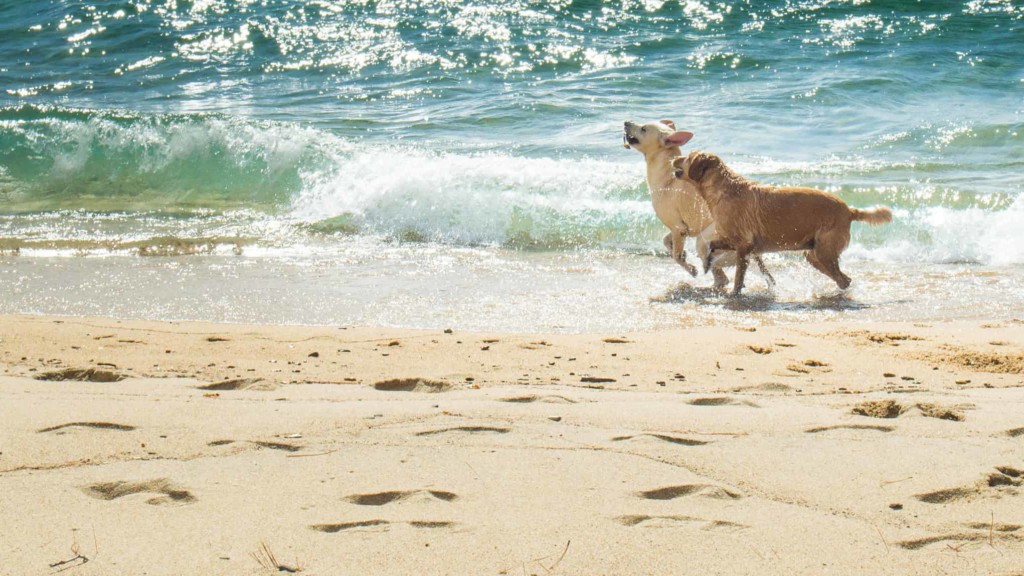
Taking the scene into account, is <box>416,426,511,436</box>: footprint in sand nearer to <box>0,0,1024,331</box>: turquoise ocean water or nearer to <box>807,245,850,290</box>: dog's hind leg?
<box>0,0,1024,331</box>: turquoise ocean water

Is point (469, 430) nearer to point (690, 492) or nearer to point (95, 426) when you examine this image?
point (690, 492)

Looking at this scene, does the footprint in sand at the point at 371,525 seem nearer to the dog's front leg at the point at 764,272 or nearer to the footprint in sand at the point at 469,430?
the footprint in sand at the point at 469,430

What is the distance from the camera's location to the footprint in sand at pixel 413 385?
16.2ft

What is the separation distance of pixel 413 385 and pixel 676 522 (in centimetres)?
212

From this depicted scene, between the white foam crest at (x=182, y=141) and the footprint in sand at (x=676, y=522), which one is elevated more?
the white foam crest at (x=182, y=141)

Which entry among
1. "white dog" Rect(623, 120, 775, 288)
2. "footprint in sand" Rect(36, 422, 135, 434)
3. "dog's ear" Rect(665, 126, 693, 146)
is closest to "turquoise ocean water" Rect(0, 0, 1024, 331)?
"white dog" Rect(623, 120, 775, 288)

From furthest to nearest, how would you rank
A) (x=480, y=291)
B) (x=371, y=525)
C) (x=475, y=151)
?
(x=475, y=151), (x=480, y=291), (x=371, y=525)

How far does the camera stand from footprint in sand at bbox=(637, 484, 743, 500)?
3.36 meters

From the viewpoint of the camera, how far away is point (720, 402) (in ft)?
15.1

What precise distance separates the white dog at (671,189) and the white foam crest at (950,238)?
5.90 feet

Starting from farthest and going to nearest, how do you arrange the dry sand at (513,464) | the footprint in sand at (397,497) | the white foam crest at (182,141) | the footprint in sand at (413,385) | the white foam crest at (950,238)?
the white foam crest at (182,141)
the white foam crest at (950,238)
the footprint in sand at (413,385)
the footprint in sand at (397,497)
the dry sand at (513,464)

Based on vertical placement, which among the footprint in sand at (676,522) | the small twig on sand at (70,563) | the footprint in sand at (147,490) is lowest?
the footprint in sand at (676,522)

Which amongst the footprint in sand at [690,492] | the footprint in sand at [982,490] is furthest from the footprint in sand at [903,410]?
the footprint in sand at [690,492]

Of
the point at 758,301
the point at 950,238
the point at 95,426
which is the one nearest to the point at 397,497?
the point at 95,426
